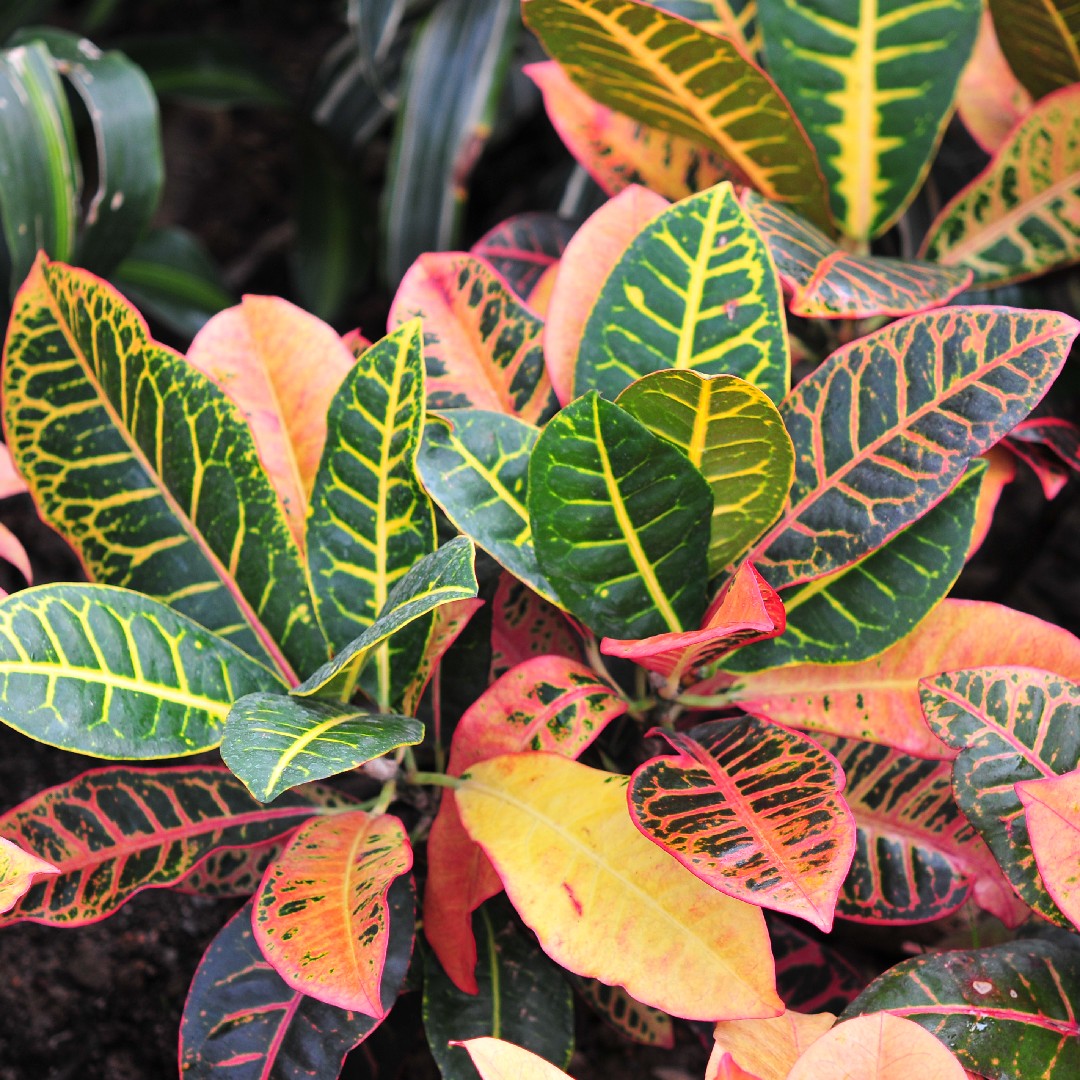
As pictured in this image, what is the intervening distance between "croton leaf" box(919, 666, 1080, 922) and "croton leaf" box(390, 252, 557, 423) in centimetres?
31

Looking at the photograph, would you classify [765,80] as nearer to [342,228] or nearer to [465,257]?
[465,257]

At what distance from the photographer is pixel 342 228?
176cm

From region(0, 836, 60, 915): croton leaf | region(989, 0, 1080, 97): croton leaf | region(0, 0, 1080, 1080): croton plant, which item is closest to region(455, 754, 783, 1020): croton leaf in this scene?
region(0, 0, 1080, 1080): croton plant

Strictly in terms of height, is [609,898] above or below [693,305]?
below

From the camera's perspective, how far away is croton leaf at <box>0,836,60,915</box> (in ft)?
1.66

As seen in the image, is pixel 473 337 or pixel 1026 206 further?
pixel 1026 206

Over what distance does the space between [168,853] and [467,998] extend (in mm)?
211

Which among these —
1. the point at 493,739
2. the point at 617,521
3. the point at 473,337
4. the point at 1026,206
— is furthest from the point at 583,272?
the point at 1026,206

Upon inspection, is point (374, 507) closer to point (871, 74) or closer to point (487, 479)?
point (487, 479)

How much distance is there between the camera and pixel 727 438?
0.58 metres

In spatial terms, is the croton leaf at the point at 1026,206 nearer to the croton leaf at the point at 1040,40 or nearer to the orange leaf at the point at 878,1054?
the croton leaf at the point at 1040,40

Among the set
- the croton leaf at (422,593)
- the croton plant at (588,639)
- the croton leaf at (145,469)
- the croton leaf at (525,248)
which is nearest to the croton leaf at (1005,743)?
the croton plant at (588,639)

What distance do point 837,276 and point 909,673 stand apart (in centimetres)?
25

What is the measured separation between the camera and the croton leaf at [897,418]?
580 millimetres
